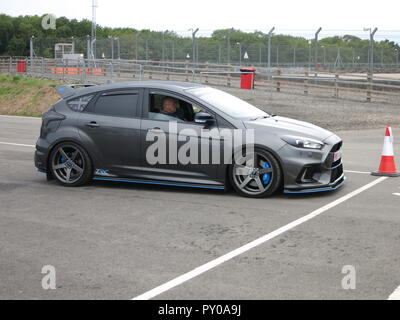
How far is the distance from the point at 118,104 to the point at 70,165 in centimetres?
108

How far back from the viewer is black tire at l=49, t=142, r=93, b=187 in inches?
372

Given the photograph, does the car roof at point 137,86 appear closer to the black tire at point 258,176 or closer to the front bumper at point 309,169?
the black tire at point 258,176

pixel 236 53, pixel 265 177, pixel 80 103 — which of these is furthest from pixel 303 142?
pixel 236 53

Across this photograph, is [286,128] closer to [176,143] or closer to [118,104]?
[176,143]

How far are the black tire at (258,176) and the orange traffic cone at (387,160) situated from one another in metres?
2.48

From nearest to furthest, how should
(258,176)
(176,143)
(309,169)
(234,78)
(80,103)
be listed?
(309,169), (258,176), (176,143), (80,103), (234,78)

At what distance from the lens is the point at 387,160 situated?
10.3 metres

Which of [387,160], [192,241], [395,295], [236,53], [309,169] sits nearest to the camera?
[395,295]

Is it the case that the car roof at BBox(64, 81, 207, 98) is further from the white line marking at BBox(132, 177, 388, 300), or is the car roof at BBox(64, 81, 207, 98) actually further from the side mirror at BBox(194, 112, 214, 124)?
the white line marking at BBox(132, 177, 388, 300)

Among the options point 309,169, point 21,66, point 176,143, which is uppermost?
point 21,66

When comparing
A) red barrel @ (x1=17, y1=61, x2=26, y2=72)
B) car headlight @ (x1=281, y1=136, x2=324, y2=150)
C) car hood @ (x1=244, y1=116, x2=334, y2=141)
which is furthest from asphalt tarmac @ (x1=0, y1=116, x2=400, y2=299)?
red barrel @ (x1=17, y1=61, x2=26, y2=72)
